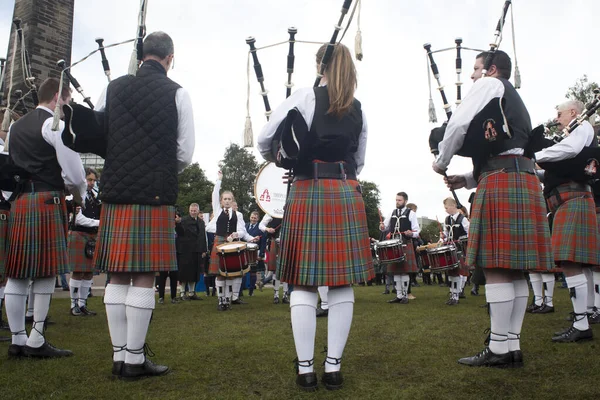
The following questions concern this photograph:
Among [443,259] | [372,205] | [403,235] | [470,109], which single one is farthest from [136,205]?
[372,205]

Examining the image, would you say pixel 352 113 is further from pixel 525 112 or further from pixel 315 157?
pixel 525 112

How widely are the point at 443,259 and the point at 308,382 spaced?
527 centimetres

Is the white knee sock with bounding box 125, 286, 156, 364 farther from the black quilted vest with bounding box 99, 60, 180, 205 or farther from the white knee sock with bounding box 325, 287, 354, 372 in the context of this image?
the white knee sock with bounding box 325, 287, 354, 372

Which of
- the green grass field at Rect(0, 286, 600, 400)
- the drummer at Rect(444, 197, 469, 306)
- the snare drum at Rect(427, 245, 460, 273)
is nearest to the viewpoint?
the green grass field at Rect(0, 286, 600, 400)

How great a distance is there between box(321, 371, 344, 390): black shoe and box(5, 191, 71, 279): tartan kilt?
2.17 meters

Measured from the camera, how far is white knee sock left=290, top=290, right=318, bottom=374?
8.30ft

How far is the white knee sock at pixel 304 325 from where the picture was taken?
253 centimetres

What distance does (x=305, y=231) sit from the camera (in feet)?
8.76

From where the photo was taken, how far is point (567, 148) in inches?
152

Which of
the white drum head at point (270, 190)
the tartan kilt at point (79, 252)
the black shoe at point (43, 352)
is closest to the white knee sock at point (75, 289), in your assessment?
the tartan kilt at point (79, 252)

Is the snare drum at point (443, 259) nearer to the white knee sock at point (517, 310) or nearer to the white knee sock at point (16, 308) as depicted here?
the white knee sock at point (517, 310)

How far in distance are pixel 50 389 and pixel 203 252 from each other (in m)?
7.43

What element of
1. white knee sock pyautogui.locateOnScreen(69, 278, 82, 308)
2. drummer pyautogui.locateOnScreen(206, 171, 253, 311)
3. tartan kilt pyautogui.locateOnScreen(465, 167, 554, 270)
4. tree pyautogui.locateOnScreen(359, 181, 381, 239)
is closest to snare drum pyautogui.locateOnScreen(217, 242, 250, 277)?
drummer pyautogui.locateOnScreen(206, 171, 253, 311)

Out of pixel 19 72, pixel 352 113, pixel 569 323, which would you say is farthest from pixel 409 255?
pixel 19 72
